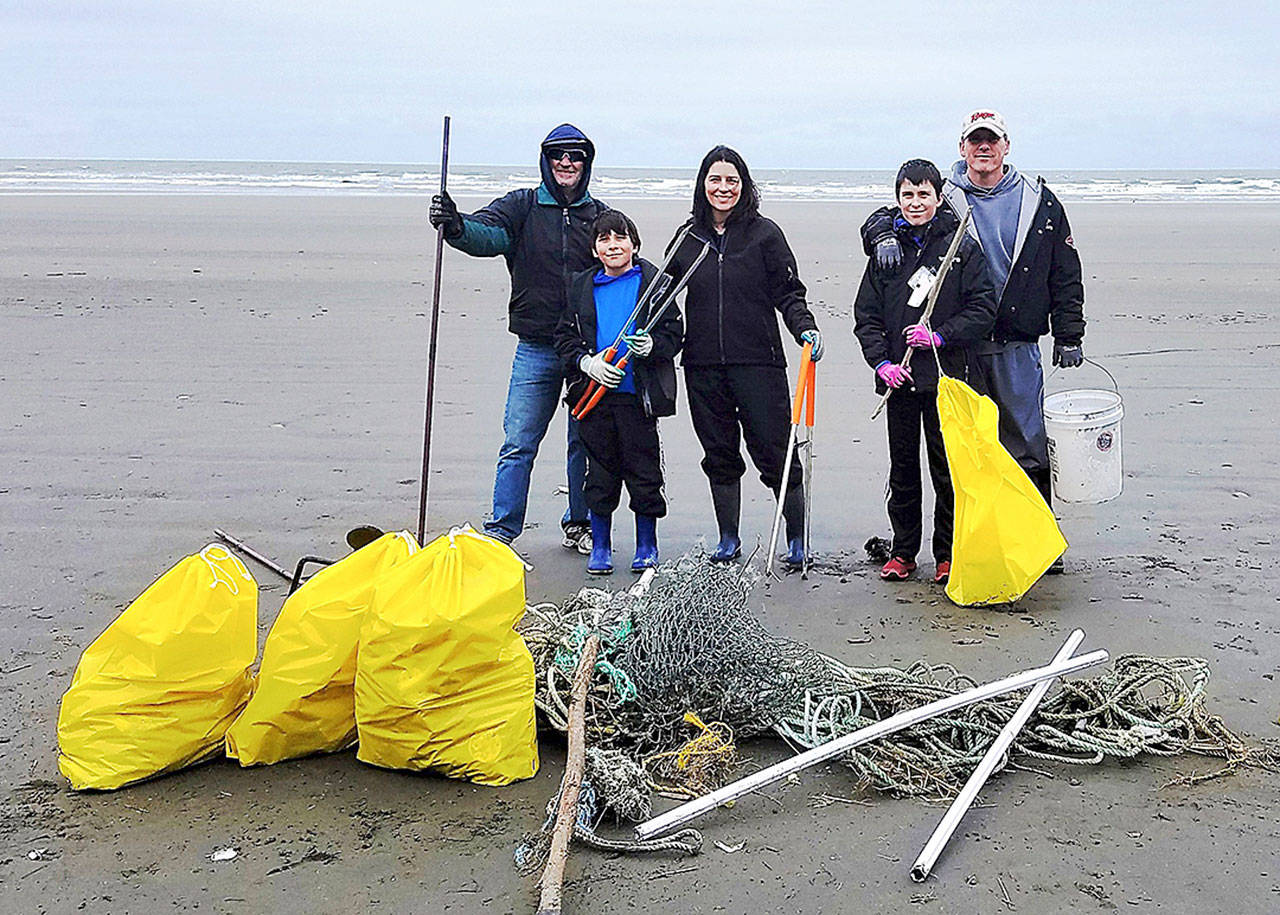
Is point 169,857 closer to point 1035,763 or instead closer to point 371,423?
point 1035,763

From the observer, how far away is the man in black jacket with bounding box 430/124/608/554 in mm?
5605

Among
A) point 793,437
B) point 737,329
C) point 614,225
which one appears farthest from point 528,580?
point 614,225

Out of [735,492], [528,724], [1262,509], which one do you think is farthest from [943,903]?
[1262,509]

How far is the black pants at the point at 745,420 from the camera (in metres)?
5.54

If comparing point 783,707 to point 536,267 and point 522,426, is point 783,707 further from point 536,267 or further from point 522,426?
point 536,267

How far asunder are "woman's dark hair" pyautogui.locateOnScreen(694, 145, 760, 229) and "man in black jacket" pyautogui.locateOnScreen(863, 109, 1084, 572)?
548mm

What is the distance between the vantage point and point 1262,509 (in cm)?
621

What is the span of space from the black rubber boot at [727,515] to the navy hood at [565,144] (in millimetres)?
1422

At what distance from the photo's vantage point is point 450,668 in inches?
134

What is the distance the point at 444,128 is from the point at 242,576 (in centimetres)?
230

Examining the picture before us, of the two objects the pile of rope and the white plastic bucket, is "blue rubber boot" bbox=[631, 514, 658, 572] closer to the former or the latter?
the pile of rope

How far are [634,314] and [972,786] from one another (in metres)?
2.65

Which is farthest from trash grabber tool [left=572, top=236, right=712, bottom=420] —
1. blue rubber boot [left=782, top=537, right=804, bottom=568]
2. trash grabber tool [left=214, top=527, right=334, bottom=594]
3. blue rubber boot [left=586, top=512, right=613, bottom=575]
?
trash grabber tool [left=214, top=527, right=334, bottom=594]

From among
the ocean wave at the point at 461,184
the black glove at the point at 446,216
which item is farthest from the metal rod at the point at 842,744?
the ocean wave at the point at 461,184
